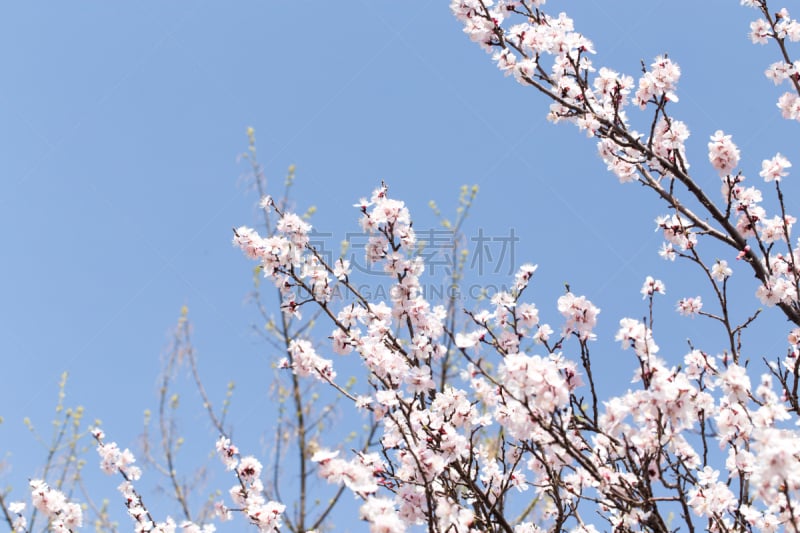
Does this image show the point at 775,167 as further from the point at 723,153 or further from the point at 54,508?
the point at 54,508

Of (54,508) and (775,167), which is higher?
(775,167)

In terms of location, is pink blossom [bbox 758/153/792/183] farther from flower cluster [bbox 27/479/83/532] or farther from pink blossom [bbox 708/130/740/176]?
flower cluster [bbox 27/479/83/532]

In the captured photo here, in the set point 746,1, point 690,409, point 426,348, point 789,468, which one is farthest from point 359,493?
point 746,1

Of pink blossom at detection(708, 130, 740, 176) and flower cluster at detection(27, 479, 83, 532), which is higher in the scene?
pink blossom at detection(708, 130, 740, 176)

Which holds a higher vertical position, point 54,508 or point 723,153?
point 723,153

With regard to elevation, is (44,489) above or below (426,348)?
below

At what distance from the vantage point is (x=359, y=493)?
2549 millimetres

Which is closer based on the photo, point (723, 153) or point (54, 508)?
point (723, 153)

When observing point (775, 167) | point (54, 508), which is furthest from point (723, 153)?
point (54, 508)

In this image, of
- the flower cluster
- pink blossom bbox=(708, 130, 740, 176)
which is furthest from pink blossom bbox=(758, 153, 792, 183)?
the flower cluster

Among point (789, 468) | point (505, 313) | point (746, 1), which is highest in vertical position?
point (746, 1)

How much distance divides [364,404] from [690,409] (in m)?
1.55

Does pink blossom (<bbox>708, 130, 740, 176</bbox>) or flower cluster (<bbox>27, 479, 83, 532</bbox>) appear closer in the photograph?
pink blossom (<bbox>708, 130, 740, 176</bbox>)

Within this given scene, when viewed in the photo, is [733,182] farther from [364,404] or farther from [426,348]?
[364,404]
